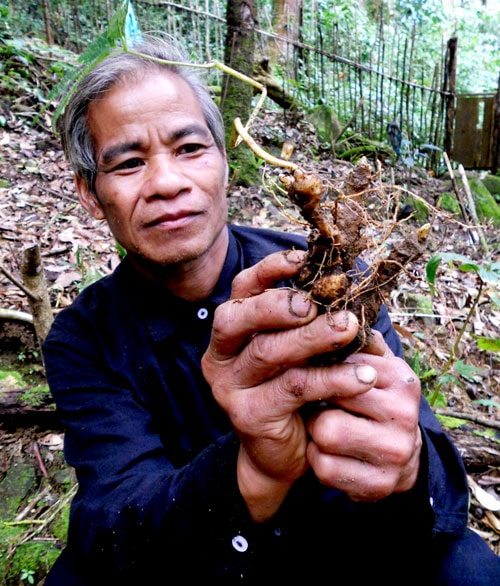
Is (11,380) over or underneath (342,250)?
underneath

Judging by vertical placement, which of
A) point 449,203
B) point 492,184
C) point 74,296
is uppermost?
point 74,296

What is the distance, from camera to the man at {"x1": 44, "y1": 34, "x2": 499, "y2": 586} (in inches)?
40.1

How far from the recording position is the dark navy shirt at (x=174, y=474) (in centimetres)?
128

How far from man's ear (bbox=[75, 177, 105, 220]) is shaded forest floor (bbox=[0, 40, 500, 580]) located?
0.77 m

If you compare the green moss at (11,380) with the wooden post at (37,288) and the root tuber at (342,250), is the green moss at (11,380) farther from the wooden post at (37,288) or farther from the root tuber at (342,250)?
the root tuber at (342,250)

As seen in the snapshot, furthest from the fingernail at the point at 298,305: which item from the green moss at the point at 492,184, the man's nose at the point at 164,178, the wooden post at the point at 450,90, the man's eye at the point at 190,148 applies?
the wooden post at the point at 450,90

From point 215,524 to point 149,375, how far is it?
66 centimetres

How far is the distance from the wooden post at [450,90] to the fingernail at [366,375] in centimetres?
664

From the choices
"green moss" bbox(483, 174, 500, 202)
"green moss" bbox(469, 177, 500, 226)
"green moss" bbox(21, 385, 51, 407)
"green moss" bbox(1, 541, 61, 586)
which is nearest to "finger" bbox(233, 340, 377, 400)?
"green moss" bbox(1, 541, 61, 586)

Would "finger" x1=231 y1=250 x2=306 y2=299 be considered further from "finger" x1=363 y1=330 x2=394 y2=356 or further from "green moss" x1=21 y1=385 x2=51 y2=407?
"green moss" x1=21 y1=385 x2=51 y2=407

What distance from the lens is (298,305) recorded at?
946 mm

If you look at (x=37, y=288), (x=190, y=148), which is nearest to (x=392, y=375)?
(x=190, y=148)

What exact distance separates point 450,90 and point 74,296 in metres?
5.82

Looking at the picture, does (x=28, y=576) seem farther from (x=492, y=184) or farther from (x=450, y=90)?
(x=450, y=90)
